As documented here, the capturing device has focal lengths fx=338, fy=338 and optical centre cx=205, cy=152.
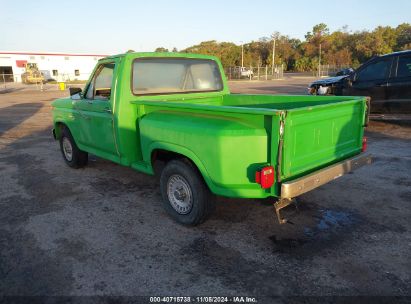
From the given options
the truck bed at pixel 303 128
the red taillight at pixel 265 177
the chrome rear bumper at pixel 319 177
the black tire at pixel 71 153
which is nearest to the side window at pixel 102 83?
the truck bed at pixel 303 128

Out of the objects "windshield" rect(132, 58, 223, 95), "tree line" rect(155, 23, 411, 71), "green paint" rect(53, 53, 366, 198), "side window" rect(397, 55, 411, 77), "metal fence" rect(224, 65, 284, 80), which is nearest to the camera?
"green paint" rect(53, 53, 366, 198)

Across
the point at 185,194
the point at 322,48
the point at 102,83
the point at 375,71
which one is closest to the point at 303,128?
the point at 185,194

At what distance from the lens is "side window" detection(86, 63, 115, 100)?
487 centimetres

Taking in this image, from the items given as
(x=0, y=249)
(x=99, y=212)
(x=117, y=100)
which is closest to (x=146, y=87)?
(x=117, y=100)

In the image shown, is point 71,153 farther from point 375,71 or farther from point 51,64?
point 51,64

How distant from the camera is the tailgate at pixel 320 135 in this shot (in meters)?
3.23

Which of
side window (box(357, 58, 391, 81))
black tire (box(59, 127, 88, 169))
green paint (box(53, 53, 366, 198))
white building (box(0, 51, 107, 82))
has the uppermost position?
white building (box(0, 51, 107, 82))

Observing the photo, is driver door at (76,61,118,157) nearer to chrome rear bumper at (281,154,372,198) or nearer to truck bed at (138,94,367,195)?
truck bed at (138,94,367,195)

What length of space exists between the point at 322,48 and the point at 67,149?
73248mm

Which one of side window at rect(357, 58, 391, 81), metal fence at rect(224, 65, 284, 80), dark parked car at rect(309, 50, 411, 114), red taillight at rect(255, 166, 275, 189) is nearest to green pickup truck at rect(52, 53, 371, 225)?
red taillight at rect(255, 166, 275, 189)

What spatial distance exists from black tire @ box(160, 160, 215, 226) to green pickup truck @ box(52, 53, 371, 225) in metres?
0.01

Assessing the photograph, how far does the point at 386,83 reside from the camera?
8.97 m

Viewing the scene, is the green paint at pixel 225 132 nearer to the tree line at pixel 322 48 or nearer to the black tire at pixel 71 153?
the black tire at pixel 71 153

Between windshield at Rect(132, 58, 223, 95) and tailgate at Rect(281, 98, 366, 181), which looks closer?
tailgate at Rect(281, 98, 366, 181)
